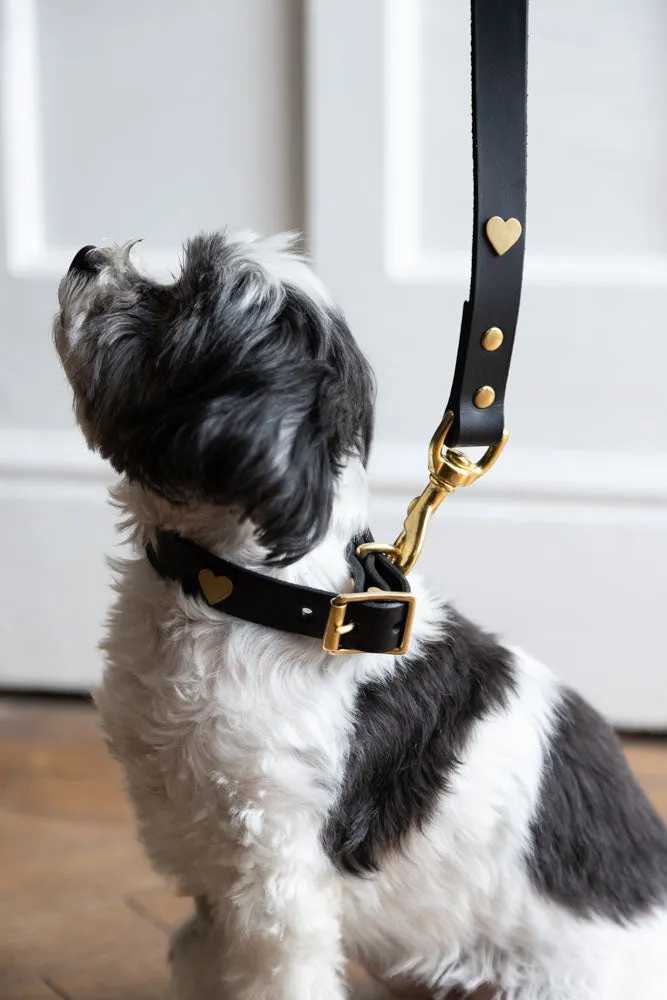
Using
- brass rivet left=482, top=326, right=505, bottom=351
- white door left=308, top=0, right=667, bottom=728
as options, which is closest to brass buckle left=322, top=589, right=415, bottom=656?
brass rivet left=482, top=326, right=505, bottom=351

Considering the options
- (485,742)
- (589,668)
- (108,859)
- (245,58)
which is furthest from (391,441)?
(485,742)

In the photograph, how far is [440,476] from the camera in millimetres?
995

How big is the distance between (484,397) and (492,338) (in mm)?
54

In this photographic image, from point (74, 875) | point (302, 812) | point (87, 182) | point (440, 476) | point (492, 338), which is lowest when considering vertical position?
point (74, 875)

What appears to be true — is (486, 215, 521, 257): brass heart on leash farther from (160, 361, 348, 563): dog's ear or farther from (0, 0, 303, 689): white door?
(0, 0, 303, 689): white door

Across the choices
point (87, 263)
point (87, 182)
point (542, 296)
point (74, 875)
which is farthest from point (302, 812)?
point (87, 182)

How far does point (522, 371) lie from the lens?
6.54 feet

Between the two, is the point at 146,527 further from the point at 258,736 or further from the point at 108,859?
the point at 108,859

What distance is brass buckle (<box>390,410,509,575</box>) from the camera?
980mm

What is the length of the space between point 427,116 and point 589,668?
3.59 ft

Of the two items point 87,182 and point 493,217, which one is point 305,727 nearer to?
point 493,217

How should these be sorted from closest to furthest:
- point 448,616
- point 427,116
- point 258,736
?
point 258,736
point 448,616
point 427,116

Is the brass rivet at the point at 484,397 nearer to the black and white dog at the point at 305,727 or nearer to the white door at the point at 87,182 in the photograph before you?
the black and white dog at the point at 305,727

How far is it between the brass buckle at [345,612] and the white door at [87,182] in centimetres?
116
